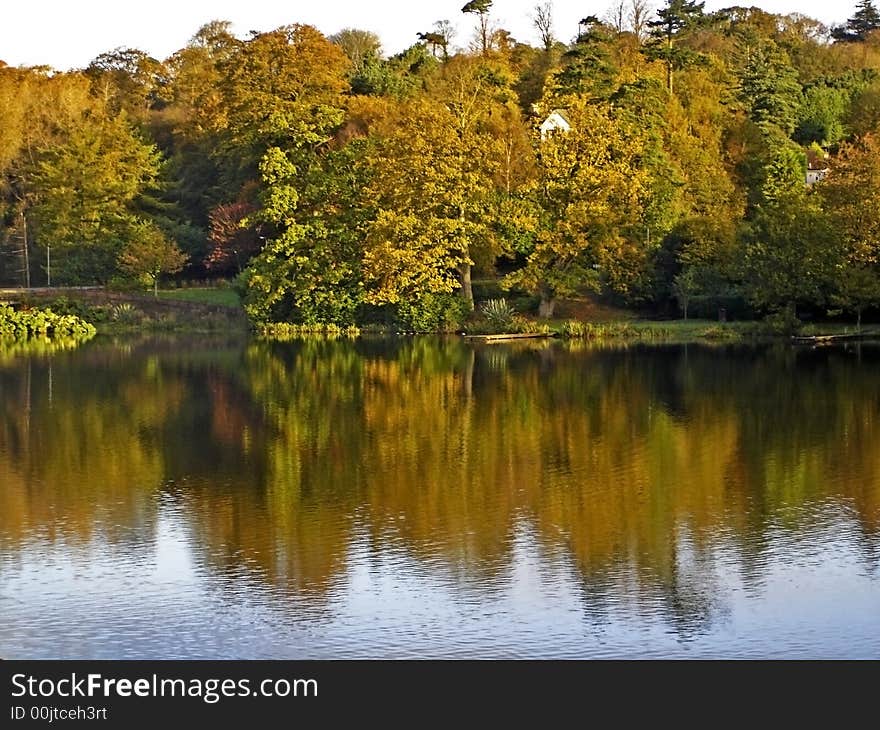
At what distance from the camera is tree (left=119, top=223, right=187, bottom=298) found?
6112cm

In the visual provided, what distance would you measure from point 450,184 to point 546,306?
5970mm

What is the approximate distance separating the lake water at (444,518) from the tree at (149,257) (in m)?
28.2

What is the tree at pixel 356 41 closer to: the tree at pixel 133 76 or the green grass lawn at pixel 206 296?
the tree at pixel 133 76

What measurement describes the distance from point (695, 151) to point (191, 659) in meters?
50.0

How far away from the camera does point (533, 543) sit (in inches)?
642

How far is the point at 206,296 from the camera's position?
200 feet

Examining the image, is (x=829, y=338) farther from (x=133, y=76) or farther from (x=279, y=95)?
(x=133, y=76)

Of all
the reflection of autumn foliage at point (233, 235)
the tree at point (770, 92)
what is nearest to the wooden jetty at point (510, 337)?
the reflection of autumn foliage at point (233, 235)

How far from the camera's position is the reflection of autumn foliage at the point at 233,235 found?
60.2 meters

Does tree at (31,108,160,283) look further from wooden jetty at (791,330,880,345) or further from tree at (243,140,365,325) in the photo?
wooden jetty at (791,330,880,345)

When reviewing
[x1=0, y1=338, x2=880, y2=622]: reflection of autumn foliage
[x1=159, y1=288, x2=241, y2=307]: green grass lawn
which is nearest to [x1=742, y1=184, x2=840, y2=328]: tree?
[x1=0, y1=338, x2=880, y2=622]: reflection of autumn foliage

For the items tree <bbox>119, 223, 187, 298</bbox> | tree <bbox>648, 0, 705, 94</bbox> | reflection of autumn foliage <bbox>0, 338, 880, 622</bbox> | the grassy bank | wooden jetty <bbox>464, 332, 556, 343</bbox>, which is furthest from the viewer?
tree <bbox>648, 0, 705, 94</bbox>

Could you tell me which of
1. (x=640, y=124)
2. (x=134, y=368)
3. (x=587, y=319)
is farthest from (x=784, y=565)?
(x=640, y=124)

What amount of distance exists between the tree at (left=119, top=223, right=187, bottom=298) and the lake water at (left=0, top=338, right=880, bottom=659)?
92.4 ft
